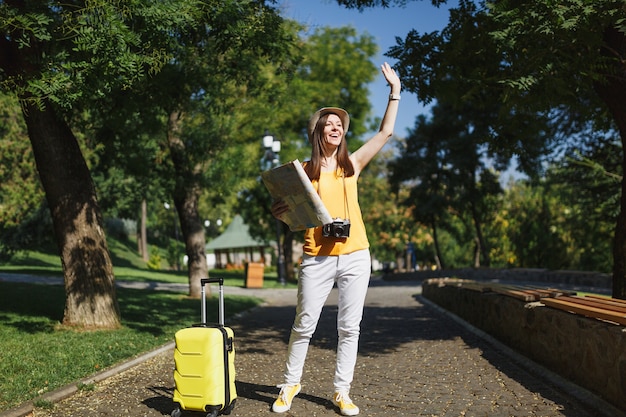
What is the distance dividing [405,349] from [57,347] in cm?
420

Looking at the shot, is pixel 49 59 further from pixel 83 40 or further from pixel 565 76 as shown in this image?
pixel 565 76

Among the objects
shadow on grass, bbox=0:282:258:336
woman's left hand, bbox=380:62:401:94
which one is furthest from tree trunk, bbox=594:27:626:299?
shadow on grass, bbox=0:282:258:336

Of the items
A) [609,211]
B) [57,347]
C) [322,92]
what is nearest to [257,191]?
[322,92]

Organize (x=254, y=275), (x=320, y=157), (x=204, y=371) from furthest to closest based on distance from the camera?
1. (x=254, y=275)
2. (x=320, y=157)
3. (x=204, y=371)

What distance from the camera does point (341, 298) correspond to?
15.3 feet

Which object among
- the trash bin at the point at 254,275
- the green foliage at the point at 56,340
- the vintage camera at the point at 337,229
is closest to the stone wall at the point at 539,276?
the trash bin at the point at 254,275

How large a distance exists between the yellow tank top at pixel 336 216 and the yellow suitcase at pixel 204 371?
0.92 metres

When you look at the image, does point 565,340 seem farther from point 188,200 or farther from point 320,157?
point 188,200

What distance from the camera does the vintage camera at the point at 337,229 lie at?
448cm

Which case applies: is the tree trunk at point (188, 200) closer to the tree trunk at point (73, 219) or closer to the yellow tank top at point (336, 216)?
the tree trunk at point (73, 219)

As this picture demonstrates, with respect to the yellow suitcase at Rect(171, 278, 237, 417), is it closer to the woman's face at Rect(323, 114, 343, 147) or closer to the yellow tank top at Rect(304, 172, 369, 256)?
the yellow tank top at Rect(304, 172, 369, 256)

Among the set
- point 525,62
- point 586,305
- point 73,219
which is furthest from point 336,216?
point 73,219

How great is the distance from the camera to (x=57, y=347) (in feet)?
23.7

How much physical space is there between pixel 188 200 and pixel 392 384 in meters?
11.3
